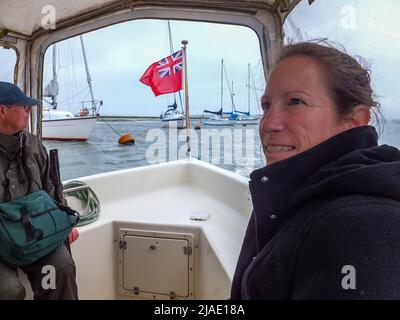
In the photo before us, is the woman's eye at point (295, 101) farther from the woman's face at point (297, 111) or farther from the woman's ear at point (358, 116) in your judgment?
the woman's ear at point (358, 116)

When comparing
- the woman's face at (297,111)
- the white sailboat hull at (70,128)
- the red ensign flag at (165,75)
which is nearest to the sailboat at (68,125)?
the white sailboat hull at (70,128)

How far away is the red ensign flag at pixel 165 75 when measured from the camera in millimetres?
3520

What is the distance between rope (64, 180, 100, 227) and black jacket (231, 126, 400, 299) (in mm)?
1831

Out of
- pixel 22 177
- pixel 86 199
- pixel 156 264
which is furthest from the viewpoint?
pixel 86 199

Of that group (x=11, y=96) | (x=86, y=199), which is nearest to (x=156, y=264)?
(x=86, y=199)

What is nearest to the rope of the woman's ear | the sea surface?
the woman's ear

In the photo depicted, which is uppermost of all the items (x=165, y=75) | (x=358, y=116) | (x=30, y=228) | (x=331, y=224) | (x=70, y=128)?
(x=70, y=128)

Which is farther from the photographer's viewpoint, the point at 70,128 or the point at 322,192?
the point at 70,128

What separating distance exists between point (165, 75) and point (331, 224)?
3.28m

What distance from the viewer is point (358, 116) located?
69cm

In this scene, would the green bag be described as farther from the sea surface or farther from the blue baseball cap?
the sea surface

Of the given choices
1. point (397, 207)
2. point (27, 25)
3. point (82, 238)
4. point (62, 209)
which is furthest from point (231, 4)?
point (397, 207)

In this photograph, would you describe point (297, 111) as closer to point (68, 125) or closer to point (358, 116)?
point (358, 116)

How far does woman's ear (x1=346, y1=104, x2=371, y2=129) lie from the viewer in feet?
2.27
